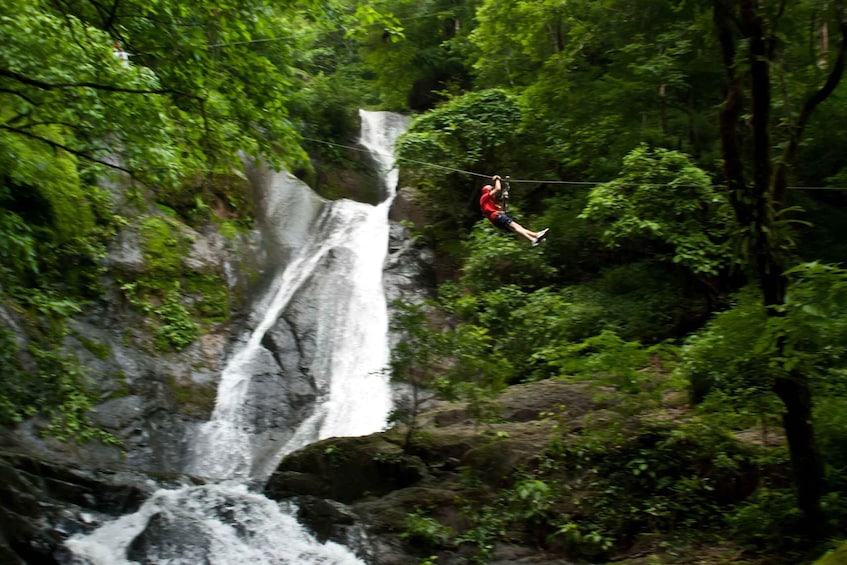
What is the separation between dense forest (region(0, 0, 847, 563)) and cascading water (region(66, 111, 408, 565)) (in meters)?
1.43

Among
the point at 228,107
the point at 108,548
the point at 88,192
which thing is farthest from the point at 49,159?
the point at 108,548

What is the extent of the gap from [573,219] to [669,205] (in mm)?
3006

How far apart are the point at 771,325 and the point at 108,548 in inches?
268

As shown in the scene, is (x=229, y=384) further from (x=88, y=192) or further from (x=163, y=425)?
(x=88, y=192)

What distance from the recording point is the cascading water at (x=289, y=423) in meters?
7.25

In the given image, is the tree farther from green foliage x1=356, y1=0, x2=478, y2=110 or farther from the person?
green foliage x1=356, y1=0, x2=478, y2=110

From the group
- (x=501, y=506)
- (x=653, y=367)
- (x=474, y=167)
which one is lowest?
(x=501, y=506)

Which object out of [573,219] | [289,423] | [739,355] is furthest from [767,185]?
[289,423]

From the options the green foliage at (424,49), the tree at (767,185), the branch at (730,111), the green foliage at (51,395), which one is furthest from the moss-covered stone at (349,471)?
the green foliage at (424,49)

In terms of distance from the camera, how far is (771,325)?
4.89 metres

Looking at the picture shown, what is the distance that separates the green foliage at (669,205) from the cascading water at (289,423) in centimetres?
471

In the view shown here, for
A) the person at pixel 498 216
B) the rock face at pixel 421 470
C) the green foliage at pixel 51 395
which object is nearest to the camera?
the rock face at pixel 421 470

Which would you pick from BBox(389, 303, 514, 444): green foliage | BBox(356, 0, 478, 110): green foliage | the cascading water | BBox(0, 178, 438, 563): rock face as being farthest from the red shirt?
BBox(356, 0, 478, 110): green foliage

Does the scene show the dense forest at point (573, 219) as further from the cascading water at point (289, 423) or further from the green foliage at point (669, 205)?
the cascading water at point (289, 423)
